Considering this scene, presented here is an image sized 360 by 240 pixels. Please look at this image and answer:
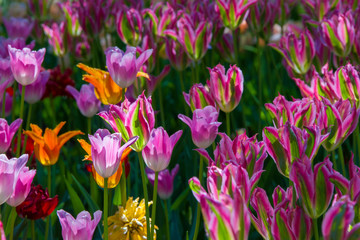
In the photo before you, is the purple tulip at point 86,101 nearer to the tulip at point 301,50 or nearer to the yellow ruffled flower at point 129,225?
the yellow ruffled flower at point 129,225

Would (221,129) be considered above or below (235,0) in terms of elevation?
below

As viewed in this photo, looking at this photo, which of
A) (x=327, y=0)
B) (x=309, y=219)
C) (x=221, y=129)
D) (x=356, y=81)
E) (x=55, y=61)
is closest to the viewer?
(x=309, y=219)

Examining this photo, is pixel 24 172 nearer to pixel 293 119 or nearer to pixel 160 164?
pixel 160 164

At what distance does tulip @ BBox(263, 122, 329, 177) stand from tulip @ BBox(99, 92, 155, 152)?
211mm

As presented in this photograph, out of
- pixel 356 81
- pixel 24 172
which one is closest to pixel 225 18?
pixel 356 81

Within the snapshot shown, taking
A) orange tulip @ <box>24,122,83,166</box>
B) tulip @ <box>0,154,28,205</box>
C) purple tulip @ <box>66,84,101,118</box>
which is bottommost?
tulip @ <box>0,154,28,205</box>

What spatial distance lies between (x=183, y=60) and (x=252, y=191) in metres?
0.90

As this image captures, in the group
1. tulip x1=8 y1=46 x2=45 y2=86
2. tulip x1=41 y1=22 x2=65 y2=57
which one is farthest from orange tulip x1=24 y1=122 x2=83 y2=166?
tulip x1=41 y1=22 x2=65 y2=57

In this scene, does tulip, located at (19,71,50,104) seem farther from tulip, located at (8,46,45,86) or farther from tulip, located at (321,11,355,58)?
tulip, located at (321,11,355,58)

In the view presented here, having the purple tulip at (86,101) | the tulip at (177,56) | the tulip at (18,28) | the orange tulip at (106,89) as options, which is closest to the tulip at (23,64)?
the orange tulip at (106,89)

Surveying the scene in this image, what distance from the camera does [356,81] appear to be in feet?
3.84

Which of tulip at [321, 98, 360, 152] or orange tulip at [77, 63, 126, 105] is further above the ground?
orange tulip at [77, 63, 126, 105]

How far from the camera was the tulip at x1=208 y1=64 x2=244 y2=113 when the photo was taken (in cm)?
118

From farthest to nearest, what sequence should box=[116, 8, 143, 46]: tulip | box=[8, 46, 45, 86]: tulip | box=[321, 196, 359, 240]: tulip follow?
box=[116, 8, 143, 46]: tulip < box=[8, 46, 45, 86]: tulip < box=[321, 196, 359, 240]: tulip
